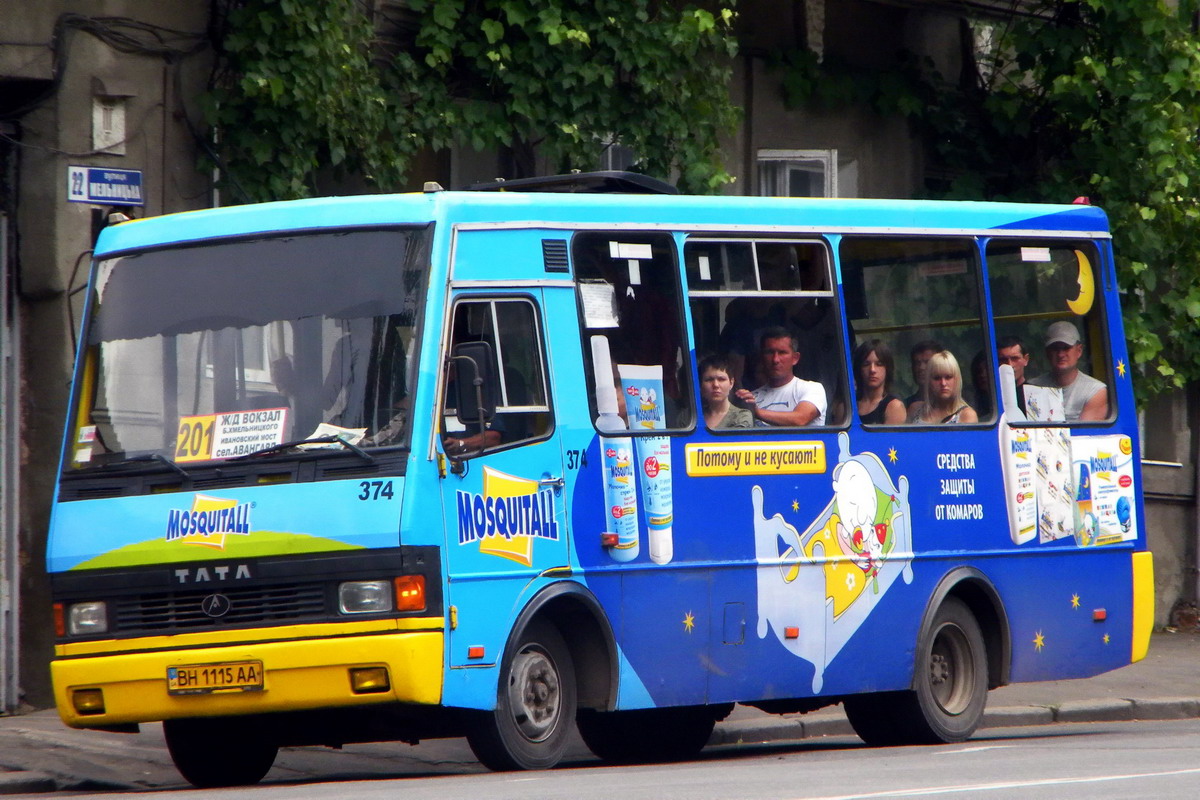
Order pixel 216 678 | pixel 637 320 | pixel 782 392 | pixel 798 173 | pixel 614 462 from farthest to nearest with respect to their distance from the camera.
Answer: pixel 798 173 < pixel 782 392 < pixel 637 320 < pixel 614 462 < pixel 216 678

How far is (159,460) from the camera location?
29.4ft

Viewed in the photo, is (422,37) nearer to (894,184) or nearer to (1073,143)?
(894,184)

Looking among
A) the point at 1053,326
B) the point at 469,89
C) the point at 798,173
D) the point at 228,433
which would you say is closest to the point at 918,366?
the point at 1053,326

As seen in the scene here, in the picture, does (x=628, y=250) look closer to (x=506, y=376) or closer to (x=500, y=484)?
(x=506, y=376)

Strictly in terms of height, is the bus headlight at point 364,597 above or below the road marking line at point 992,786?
above

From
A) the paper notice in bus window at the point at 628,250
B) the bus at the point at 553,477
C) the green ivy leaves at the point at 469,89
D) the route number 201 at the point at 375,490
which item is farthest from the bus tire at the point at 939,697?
the green ivy leaves at the point at 469,89

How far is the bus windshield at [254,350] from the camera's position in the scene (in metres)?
8.81

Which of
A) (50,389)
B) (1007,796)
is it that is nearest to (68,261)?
(50,389)

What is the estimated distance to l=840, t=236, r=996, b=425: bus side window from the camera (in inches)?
437

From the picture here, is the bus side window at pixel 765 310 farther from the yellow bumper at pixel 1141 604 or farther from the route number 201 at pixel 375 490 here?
the yellow bumper at pixel 1141 604

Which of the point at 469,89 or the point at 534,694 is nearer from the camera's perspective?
the point at 534,694

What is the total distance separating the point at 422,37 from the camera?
14.5m

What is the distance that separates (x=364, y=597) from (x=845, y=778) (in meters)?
2.15

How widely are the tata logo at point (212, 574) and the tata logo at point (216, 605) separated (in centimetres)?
7
